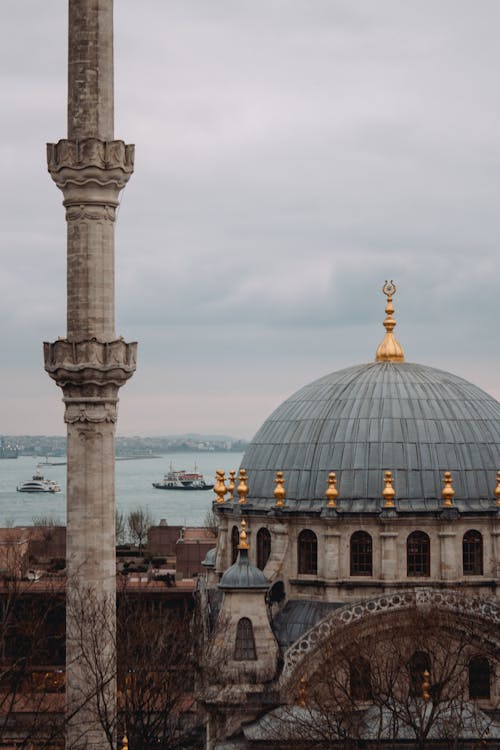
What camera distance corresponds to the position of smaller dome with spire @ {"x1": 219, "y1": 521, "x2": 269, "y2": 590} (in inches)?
1544

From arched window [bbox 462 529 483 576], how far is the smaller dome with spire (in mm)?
6330

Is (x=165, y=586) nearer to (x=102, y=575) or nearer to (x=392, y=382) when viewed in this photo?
(x=392, y=382)

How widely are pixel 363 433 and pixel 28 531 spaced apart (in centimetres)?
6897

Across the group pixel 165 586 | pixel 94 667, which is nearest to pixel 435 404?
pixel 94 667

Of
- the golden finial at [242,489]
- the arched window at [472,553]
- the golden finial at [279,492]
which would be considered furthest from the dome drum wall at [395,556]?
the golden finial at [242,489]

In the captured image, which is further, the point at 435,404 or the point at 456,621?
the point at 435,404

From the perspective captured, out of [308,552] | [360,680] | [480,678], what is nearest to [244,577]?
[308,552]

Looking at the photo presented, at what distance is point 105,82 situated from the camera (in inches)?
1388

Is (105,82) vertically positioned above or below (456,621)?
above

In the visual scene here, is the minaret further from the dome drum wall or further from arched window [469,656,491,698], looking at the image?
arched window [469,656,491,698]

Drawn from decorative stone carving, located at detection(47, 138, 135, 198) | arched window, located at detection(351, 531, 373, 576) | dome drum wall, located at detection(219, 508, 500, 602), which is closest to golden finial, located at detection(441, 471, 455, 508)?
dome drum wall, located at detection(219, 508, 500, 602)

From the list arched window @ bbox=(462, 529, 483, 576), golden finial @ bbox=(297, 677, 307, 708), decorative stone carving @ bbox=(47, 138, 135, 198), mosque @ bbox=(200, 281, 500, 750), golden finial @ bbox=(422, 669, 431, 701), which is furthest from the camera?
arched window @ bbox=(462, 529, 483, 576)

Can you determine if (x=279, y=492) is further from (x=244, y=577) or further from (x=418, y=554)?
(x=418, y=554)

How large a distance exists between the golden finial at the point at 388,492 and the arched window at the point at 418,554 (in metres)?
1.12
